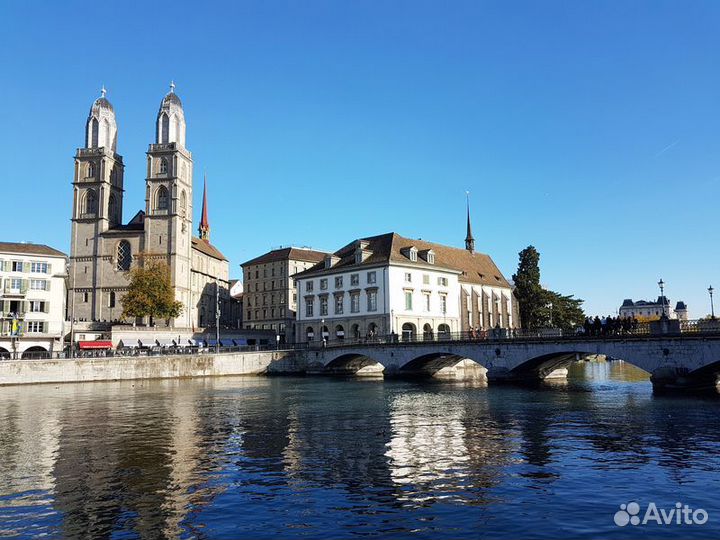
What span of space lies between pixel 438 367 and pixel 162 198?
59.1 m

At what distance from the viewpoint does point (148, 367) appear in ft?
204

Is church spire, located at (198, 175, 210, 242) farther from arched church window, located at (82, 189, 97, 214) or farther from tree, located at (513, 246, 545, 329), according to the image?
tree, located at (513, 246, 545, 329)

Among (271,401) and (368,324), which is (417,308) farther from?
(271,401)

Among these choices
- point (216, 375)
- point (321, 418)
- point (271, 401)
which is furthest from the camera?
point (216, 375)

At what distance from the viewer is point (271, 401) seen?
1507 inches

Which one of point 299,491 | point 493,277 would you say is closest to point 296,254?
point 493,277

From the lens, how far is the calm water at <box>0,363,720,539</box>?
12.5 meters

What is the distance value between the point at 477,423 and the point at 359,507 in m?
14.3

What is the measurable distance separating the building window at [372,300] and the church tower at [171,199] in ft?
120

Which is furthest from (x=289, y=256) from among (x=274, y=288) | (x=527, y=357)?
(x=527, y=357)

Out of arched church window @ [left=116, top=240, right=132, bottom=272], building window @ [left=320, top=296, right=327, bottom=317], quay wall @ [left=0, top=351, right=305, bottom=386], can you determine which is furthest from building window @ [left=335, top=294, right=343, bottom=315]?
arched church window @ [left=116, top=240, right=132, bottom=272]

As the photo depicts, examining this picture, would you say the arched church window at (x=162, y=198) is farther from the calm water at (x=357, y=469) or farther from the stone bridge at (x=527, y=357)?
the calm water at (x=357, y=469)

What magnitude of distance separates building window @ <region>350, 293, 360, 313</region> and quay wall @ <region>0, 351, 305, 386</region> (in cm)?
890

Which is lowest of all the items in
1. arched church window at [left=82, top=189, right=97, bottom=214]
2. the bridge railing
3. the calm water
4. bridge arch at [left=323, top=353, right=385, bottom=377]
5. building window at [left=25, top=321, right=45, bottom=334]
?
the calm water
